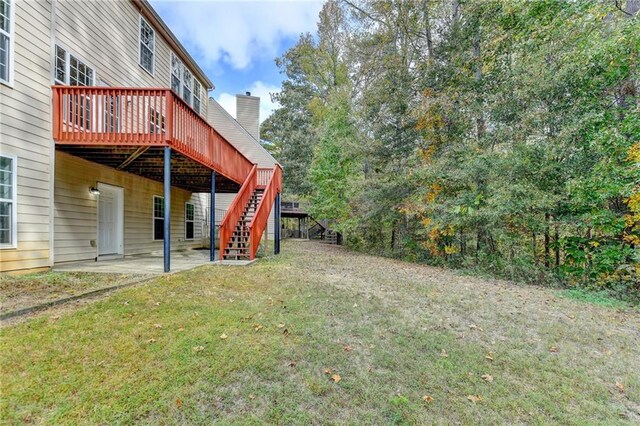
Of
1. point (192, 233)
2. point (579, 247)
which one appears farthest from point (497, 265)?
point (192, 233)

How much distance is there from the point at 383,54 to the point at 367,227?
8.65 m

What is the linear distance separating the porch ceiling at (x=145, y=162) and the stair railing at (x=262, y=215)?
1792 mm

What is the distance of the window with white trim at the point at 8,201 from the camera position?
17.5ft

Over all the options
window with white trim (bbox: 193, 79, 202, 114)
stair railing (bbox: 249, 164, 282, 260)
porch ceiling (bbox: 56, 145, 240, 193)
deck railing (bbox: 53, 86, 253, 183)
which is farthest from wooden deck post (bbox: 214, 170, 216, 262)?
window with white trim (bbox: 193, 79, 202, 114)

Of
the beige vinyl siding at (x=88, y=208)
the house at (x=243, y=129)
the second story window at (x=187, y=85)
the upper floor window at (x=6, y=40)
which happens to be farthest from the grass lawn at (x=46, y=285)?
the house at (x=243, y=129)

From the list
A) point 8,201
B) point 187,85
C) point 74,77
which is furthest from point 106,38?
point 8,201

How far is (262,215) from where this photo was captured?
30.9ft

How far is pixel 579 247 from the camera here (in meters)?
8.30

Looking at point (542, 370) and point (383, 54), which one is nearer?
point (542, 370)

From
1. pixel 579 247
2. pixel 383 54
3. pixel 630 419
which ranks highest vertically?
pixel 383 54

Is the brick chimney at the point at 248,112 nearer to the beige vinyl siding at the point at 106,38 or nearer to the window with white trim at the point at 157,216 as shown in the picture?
the beige vinyl siding at the point at 106,38

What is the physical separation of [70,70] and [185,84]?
19.3 feet

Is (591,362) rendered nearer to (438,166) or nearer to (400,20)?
(438,166)

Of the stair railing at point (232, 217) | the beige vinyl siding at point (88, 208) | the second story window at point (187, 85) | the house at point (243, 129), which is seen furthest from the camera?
the house at point (243, 129)
